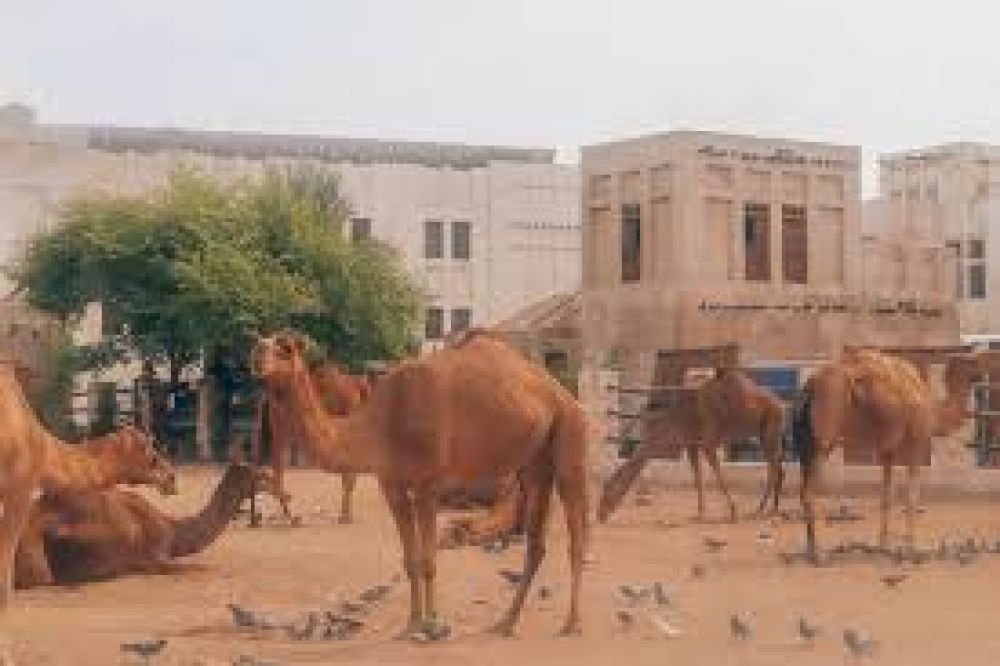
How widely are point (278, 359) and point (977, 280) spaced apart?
175ft

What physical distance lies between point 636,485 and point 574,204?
3040 cm

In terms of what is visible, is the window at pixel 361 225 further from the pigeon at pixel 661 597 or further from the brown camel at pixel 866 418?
the pigeon at pixel 661 597

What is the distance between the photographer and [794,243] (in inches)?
1681

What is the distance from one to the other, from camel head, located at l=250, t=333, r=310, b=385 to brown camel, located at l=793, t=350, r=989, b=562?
6.49 m

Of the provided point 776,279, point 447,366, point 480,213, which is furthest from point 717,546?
point 480,213

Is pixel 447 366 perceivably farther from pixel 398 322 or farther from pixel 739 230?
pixel 739 230

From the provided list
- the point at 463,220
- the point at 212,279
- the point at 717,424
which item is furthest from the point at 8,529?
the point at 463,220

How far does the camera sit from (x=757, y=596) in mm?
12969

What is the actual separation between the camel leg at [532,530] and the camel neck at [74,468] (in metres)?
2.77

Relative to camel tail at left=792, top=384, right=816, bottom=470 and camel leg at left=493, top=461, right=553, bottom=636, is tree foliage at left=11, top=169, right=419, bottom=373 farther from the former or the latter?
camel leg at left=493, top=461, right=553, bottom=636

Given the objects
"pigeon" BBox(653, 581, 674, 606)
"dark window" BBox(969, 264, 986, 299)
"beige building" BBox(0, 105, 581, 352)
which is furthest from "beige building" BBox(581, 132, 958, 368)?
"pigeon" BBox(653, 581, 674, 606)

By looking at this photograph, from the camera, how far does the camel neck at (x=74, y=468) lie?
1066 cm

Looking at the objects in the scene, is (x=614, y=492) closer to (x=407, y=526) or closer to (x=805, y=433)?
(x=805, y=433)

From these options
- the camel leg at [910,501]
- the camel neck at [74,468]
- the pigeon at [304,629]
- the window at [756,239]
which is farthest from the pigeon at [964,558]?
the window at [756,239]
